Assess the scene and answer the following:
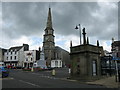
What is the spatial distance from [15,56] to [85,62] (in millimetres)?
63722

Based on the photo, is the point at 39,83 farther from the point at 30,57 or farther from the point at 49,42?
the point at 30,57

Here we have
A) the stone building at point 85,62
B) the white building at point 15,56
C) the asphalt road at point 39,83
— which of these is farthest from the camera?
the white building at point 15,56

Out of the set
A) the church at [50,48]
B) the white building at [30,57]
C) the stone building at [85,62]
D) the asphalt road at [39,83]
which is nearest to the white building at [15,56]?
the white building at [30,57]

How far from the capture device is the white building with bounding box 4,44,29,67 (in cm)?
7539

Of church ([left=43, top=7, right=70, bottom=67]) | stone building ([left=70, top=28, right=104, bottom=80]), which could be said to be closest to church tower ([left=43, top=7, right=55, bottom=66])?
church ([left=43, top=7, right=70, bottom=67])

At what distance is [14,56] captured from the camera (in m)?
76.1

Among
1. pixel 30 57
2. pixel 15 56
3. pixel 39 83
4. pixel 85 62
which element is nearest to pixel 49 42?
pixel 30 57

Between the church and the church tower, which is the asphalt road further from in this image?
Result: the church tower

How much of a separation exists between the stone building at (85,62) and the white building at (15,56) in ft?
197

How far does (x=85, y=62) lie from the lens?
1834 cm

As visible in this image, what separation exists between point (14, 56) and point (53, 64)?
21.6 meters

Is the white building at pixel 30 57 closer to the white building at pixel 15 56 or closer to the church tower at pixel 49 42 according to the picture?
A: the white building at pixel 15 56

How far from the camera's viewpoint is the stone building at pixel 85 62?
1819 centimetres

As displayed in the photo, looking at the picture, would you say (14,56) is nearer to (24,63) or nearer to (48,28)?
(24,63)
